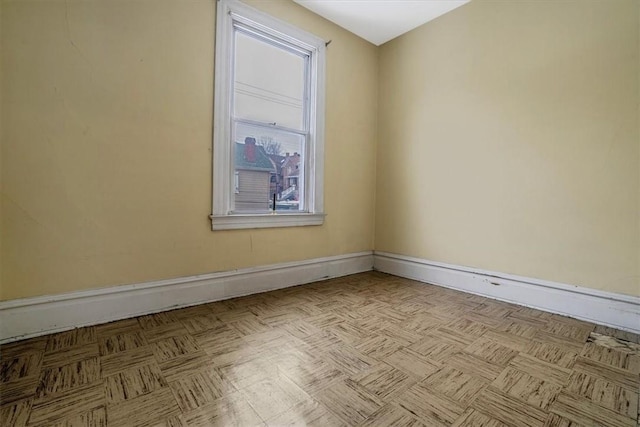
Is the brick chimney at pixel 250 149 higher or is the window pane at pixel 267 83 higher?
the window pane at pixel 267 83

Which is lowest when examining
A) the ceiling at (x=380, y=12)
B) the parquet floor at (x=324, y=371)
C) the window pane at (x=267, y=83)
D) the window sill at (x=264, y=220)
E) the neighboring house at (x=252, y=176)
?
the parquet floor at (x=324, y=371)

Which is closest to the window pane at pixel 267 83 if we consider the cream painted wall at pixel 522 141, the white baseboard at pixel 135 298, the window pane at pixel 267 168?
the window pane at pixel 267 168

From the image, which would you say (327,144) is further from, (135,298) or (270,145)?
(135,298)

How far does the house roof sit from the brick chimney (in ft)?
0.06

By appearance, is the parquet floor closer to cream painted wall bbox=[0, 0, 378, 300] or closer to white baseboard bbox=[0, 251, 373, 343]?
white baseboard bbox=[0, 251, 373, 343]

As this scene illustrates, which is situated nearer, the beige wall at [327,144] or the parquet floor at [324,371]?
the parquet floor at [324,371]

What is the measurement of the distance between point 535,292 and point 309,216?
80.1 inches

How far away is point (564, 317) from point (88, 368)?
3026mm

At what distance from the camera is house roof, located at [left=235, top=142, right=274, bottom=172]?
2.50 metres

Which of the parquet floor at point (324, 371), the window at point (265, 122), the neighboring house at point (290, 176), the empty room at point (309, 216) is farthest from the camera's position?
the neighboring house at point (290, 176)

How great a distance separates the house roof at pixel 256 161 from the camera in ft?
8.21

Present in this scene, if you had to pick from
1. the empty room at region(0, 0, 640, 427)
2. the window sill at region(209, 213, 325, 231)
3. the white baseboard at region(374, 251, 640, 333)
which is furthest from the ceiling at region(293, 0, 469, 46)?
the white baseboard at region(374, 251, 640, 333)

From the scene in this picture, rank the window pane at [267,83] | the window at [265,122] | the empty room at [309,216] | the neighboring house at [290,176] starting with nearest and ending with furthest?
the empty room at [309,216] → the window at [265,122] → the window pane at [267,83] → the neighboring house at [290,176]

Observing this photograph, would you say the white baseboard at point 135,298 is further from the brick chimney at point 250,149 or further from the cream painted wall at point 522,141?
the cream painted wall at point 522,141
